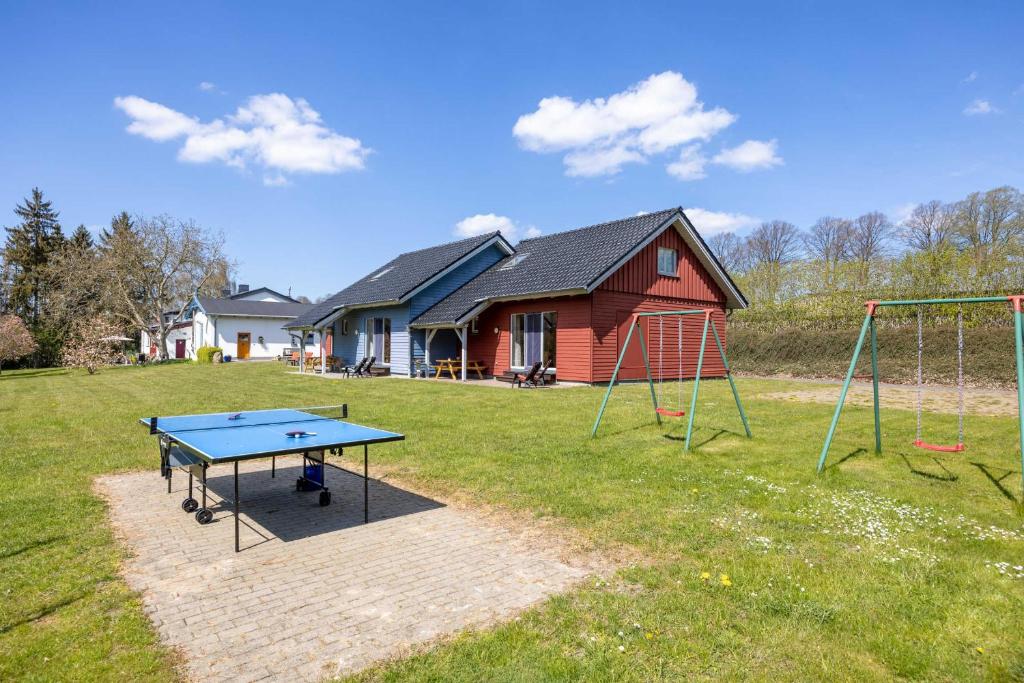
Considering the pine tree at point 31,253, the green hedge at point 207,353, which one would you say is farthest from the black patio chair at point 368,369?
the pine tree at point 31,253

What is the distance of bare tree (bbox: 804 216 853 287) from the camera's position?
143 ft

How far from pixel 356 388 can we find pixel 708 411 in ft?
38.3

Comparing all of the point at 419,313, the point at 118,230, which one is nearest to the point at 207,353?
the point at 118,230

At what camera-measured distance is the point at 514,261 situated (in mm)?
24938

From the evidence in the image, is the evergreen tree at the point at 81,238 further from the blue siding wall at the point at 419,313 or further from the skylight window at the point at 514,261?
the skylight window at the point at 514,261

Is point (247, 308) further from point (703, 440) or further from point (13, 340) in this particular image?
point (703, 440)

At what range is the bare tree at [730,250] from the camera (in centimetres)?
4959

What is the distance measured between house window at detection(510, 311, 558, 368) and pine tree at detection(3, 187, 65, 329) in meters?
46.7

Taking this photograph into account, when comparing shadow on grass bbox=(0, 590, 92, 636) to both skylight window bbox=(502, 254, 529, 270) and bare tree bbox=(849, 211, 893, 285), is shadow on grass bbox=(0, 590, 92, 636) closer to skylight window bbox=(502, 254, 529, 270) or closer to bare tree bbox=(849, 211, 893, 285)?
skylight window bbox=(502, 254, 529, 270)

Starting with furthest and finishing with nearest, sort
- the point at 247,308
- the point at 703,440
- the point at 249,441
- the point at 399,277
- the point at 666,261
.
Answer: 1. the point at 247,308
2. the point at 399,277
3. the point at 666,261
4. the point at 703,440
5. the point at 249,441

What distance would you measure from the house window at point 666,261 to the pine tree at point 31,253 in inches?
2033

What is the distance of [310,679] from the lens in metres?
2.98

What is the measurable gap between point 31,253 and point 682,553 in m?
63.1

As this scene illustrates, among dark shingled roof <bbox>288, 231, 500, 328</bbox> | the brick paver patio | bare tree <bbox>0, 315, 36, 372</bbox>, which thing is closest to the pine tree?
bare tree <bbox>0, 315, 36, 372</bbox>
